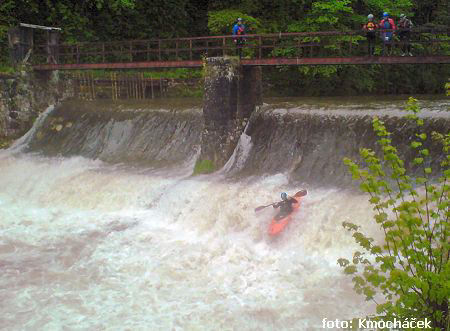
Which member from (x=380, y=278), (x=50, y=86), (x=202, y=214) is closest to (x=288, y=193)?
(x=202, y=214)

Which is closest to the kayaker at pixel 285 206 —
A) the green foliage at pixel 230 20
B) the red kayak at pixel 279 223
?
the red kayak at pixel 279 223

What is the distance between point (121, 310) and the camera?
8172 mm

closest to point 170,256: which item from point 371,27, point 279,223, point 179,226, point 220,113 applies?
point 179,226

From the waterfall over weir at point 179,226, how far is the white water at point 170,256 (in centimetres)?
3

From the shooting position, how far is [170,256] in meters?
10.2

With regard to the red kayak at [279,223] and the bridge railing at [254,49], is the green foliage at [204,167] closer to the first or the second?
the red kayak at [279,223]

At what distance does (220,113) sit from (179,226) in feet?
13.4

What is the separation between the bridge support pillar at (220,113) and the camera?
1449 cm

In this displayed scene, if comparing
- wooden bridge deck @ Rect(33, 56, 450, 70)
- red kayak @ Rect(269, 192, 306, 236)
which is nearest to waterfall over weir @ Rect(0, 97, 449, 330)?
red kayak @ Rect(269, 192, 306, 236)

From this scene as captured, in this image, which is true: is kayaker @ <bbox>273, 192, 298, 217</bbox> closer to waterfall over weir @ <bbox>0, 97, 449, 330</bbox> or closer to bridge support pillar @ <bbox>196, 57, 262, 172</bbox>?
waterfall over weir @ <bbox>0, 97, 449, 330</bbox>

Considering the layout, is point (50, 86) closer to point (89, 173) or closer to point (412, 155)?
point (89, 173)

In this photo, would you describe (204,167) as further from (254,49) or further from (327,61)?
(254,49)

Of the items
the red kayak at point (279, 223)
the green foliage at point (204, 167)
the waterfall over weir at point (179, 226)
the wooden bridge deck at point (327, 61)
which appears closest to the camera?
the waterfall over weir at point (179, 226)

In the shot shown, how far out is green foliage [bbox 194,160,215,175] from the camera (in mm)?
14391
